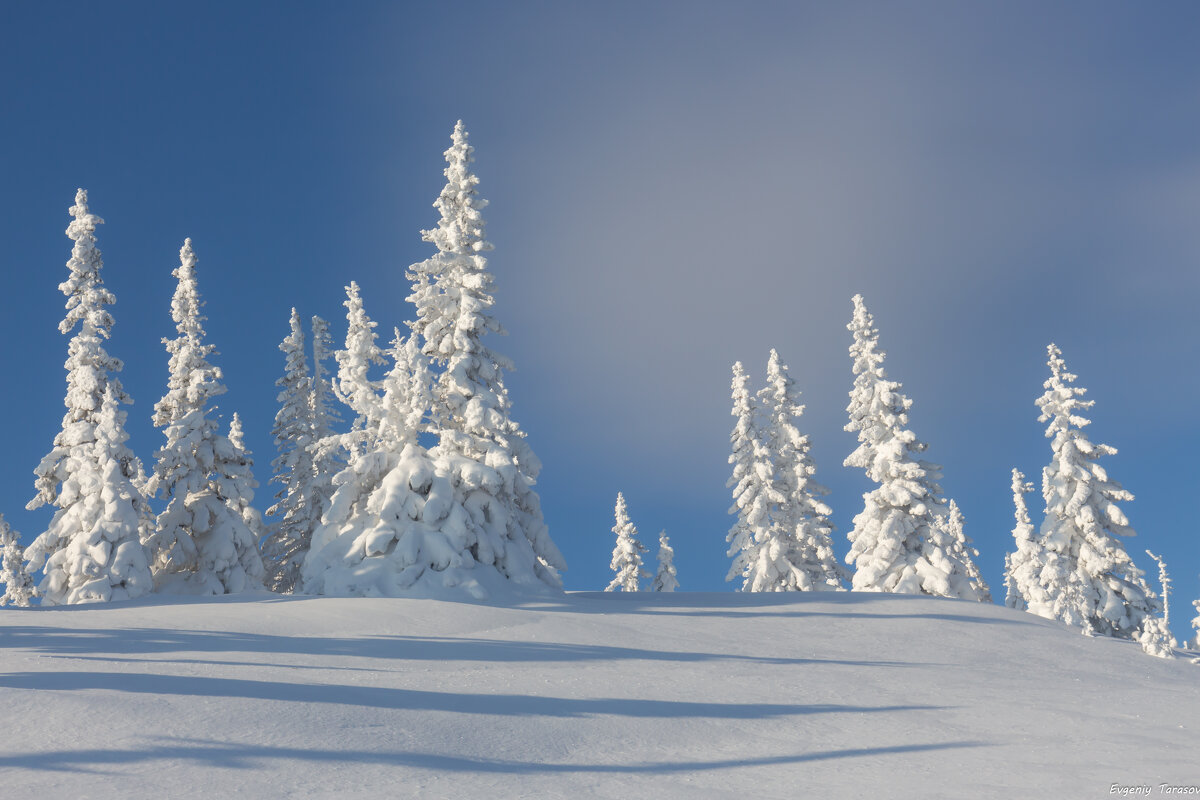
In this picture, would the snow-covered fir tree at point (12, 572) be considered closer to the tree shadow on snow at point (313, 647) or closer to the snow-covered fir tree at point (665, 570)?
the tree shadow on snow at point (313, 647)

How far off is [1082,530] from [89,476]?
42.1 metres

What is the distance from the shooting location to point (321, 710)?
30.2ft

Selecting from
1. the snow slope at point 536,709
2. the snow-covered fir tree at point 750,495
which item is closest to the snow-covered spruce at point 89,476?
the snow slope at point 536,709

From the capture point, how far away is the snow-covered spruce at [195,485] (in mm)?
30766

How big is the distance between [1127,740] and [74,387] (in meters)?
32.7

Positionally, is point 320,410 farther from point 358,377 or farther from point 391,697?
point 391,697

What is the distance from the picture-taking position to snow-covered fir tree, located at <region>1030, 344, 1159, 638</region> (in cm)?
3641

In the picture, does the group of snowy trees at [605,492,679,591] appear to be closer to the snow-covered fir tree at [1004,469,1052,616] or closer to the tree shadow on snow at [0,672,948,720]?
the snow-covered fir tree at [1004,469,1052,616]

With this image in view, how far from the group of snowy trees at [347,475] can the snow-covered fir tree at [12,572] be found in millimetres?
83

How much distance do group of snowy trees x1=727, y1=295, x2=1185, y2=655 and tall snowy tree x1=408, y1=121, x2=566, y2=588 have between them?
16426 millimetres

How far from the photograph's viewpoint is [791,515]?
44750mm

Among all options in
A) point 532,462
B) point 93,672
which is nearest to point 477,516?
point 532,462

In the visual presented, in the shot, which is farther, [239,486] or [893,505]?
[893,505]

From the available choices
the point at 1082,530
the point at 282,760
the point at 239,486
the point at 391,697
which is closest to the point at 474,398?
the point at 239,486
